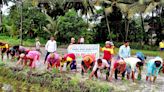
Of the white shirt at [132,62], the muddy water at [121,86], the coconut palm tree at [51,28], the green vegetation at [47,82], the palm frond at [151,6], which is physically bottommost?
the muddy water at [121,86]

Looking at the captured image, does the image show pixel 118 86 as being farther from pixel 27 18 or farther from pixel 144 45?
pixel 27 18

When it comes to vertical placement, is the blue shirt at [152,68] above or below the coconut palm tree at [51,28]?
below

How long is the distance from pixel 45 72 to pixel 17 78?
1110mm

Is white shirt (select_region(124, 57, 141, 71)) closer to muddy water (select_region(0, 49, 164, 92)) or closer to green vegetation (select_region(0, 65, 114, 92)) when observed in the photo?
muddy water (select_region(0, 49, 164, 92))

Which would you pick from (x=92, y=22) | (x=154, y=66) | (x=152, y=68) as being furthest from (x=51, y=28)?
(x=154, y=66)

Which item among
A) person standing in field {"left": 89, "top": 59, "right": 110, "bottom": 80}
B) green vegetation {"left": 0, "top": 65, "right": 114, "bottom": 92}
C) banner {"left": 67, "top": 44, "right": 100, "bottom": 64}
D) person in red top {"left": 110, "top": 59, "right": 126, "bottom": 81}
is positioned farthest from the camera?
banner {"left": 67, "top": 44, "right": 100, "bottom": 64}

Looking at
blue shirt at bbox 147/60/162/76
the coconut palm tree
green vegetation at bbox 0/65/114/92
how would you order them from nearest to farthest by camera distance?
1. green vegetation at bbox 0/65/114/92
2. blue shirt at bbox 147/60/162/76
3. the coconut palm tree

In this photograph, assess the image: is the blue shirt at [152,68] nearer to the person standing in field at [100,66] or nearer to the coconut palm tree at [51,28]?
the person standing in field at [100,66]

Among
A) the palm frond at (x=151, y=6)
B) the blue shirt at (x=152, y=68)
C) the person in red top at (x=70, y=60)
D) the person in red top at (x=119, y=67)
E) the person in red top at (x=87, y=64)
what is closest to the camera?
the person in red top at (x=119, y=67)

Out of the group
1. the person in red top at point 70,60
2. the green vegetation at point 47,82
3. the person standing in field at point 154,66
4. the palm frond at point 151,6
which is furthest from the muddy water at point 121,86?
the palm frond at point 151,6

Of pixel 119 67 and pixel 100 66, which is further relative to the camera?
pixel 119 67

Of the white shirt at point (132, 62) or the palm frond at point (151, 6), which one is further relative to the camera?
the palm frond at point (151, 6)

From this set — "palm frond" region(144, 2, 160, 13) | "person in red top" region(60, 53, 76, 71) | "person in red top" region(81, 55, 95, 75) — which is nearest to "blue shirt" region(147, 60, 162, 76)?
"person in red top" region(81, 55, 95, 75)

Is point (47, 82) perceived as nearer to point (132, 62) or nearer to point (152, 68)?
point (132, 62)
